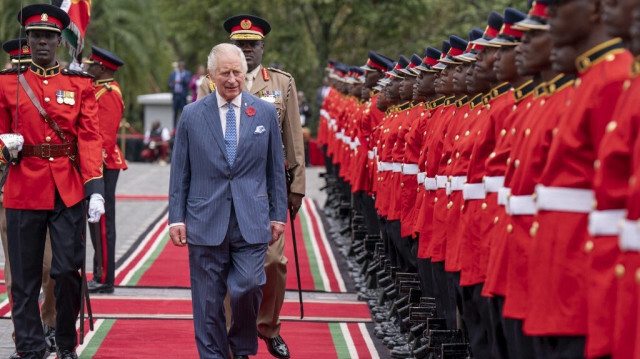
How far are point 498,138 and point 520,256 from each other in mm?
1321

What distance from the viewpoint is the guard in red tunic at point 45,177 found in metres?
8.72

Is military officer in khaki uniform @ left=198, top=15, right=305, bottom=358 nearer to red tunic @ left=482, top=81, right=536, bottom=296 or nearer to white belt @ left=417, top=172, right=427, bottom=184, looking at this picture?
white belt @ left=417, top=172, right=427, bottom=184

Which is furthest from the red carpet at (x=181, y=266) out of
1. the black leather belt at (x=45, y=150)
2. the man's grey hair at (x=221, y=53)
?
the man's grey hair at (x=221, y=53)

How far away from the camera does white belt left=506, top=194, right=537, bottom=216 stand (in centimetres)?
581

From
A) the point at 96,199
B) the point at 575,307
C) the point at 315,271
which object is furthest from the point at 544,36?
the point at 315,271

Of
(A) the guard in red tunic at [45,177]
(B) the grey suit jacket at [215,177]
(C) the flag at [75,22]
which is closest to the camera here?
(B) the grey suit jacket at [215,177]

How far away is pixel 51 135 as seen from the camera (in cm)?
882

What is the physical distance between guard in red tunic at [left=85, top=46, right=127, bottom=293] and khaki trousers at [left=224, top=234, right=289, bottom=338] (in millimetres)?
3161

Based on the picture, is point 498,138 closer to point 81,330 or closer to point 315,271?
point 81,330

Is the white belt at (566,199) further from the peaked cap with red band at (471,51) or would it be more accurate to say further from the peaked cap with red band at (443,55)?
the peaked cap with red band at (443,55)

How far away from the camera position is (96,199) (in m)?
8.86

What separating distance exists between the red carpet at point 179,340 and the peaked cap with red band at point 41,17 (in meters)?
2.30

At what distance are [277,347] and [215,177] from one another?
2.01 metres

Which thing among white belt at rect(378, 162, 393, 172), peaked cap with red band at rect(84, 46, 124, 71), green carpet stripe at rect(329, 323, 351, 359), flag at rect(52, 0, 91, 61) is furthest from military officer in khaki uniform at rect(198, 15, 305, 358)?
peaked cap with red band at rect(84, 46, 124, 71)
